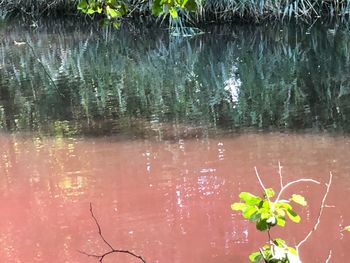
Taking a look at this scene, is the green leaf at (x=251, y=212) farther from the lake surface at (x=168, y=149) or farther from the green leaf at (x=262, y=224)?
the lake surface at (x=168, y=149)

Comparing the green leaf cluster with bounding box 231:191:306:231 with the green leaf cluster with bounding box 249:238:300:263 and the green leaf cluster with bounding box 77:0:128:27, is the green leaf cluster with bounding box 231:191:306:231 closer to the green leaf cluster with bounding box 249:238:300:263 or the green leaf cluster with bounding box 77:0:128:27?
the green leaf cluster with bounding box 249:238:300:263

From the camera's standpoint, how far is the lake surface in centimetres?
335

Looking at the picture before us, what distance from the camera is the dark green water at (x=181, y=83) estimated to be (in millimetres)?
5628

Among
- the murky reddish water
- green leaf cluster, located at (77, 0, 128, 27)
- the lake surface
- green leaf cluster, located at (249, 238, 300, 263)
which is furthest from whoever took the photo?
the lake surface

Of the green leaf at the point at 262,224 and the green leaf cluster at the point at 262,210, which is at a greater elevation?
the green leaf cluster at the point at 262,210

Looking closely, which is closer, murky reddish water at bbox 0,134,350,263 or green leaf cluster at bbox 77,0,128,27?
green leaf cluster at bbox 77,0,128,27

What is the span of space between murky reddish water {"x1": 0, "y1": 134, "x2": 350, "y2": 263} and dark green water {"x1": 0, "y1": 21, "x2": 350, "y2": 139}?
1.63 feet

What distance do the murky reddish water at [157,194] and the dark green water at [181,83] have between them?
0.50m

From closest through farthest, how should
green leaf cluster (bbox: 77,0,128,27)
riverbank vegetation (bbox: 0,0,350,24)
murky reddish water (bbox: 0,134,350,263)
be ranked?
green leaf cluster (bbox: 77,0,128,27) < murky reddish water (bbox: 0,134,350,263) < riverbank vegetation (bbox: 0,0,350,24)

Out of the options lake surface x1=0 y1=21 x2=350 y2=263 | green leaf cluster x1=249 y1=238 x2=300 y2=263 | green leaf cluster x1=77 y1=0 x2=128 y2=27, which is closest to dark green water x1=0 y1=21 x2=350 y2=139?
lake surface x1=0 y1=21 x2=350 y2=263

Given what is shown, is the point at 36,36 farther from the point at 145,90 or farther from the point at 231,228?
the point at 231,228

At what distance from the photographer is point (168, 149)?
486 centimetres

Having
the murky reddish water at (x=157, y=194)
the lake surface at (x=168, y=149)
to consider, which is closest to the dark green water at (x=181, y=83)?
the lake surface at (x=168, y=149)

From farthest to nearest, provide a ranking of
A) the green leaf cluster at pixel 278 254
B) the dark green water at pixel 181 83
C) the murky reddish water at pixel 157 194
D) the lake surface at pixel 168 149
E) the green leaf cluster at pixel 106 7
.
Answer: the dark green water at pixel 181 83 < the lake surface at pixel 168 149 < the murky reddish water at pixel 157 194 < the green leaf cluster at pixel 106 7 < the green leaf cluster at pixel 278 254
